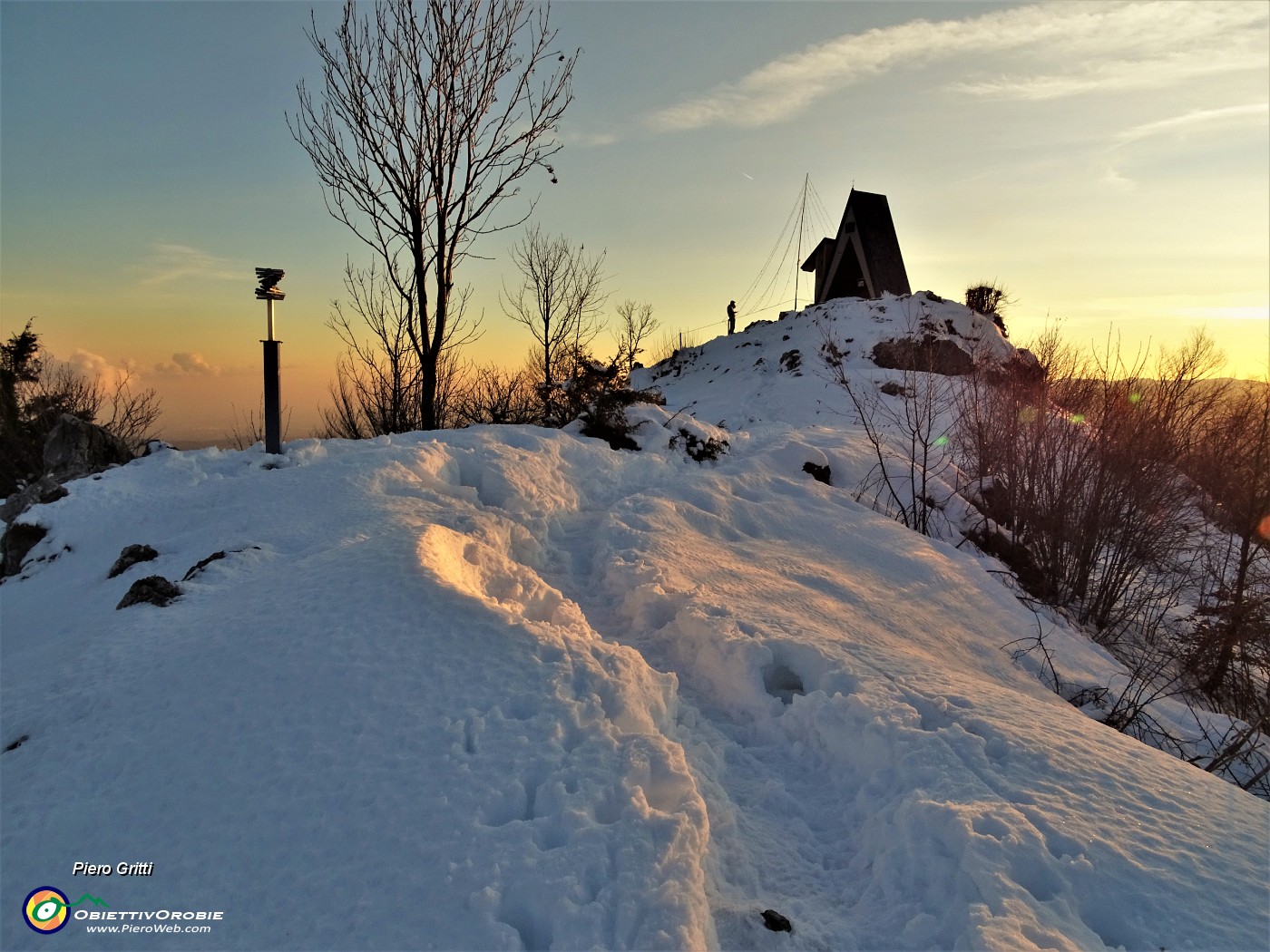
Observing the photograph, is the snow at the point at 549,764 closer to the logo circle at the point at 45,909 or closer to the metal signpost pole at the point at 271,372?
the logo circle at the point at 45,909

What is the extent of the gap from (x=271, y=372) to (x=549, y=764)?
6109 mm

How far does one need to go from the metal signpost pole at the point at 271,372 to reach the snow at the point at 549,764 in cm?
175

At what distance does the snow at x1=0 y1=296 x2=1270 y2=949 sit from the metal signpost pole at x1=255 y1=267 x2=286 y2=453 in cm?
175

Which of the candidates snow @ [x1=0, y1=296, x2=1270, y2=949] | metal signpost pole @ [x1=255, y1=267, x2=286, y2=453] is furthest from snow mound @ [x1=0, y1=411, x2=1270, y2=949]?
metal signpost pole @ [x1=255, y1=267, x2=286, y2=453]

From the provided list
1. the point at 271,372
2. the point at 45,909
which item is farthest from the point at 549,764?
the point at 271,372

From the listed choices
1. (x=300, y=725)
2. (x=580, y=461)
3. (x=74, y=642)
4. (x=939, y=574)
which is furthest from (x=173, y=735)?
(x=939, y=574)

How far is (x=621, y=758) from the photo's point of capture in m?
2.75

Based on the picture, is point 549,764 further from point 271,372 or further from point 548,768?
point 271,372

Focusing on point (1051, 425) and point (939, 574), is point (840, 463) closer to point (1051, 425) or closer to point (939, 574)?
point (1051, 425)

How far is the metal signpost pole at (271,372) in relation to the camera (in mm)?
6848

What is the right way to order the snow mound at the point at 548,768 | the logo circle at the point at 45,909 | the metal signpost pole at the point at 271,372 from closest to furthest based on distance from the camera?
1. the logo circle at the point at 45,909
2. the snow mound at the point at 548,768
3. the metal signpost pole at the point at 271,372

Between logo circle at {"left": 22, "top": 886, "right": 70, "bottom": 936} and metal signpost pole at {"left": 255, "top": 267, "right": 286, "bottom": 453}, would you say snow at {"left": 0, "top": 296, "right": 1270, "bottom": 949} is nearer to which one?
logo circle at {"left": 22, "top": 886, "right": 70, "bottom": 936}

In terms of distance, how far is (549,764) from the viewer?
2633 millimetres

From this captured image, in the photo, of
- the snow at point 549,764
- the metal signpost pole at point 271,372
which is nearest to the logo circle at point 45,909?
the snow at point 549,764
